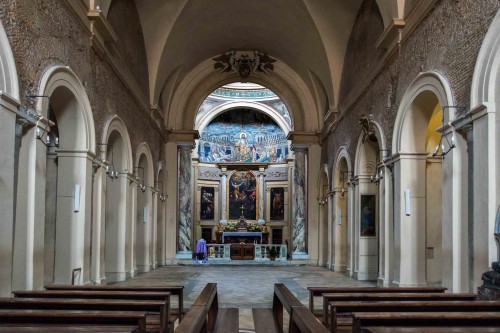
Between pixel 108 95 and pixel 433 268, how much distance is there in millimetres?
8169

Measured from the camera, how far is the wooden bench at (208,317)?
15.5 ft

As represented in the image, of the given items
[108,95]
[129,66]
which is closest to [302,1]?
[129,66]

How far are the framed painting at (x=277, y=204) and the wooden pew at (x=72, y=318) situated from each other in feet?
106

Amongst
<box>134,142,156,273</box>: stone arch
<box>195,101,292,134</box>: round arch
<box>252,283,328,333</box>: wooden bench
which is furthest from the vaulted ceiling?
<box>252,283,328,333</box>: wooden bench

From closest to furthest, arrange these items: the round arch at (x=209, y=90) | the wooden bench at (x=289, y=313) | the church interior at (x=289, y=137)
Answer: the wooden bench at (x=289, y=313)
the church interior at (x=289, y=137)
the round arch at (x=209, y=90)

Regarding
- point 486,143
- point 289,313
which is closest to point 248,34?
point 486,143

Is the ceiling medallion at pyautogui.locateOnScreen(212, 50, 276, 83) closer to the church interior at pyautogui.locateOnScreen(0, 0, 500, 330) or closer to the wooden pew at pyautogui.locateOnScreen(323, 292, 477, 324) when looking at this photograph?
the church interior at pyautogui.locateOnScreen(0, 0, 500, 330)

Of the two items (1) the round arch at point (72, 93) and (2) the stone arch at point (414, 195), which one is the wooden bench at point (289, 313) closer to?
(2) the stone arch at point (414, 195)

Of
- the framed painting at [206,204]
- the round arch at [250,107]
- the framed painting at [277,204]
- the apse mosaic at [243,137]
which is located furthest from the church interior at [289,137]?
the apse mosaic at [243,137]

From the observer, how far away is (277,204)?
37.4m

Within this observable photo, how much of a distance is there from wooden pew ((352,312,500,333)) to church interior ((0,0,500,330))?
2.78 metres

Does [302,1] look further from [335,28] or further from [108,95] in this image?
[108,95]

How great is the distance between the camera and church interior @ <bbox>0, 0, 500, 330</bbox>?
8797mm

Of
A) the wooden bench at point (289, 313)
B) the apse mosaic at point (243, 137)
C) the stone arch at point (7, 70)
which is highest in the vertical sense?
the apse mosaic at point (243, 137)
